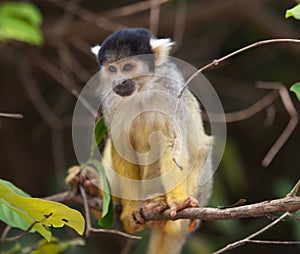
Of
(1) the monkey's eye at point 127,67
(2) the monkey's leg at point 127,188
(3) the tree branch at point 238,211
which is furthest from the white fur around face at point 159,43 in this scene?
(3) the tree branch at point 238,211

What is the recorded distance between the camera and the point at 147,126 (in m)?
2.65

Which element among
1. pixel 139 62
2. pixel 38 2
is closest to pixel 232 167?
pixel 139 62

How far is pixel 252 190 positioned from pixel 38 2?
2.30 metres

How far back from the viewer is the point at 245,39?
189 inches

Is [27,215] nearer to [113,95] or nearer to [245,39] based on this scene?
[113,95]

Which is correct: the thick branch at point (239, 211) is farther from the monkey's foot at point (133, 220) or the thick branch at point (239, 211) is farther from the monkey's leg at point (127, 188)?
the monkey's leg at point (127, 188)

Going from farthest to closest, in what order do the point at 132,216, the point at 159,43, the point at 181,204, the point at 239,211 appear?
1. the point at 159,43
2. the point at 132,216
3. the point at 181,204
4. the point at 239,211

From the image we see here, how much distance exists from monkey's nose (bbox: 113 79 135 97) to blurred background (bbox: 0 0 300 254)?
1551mm

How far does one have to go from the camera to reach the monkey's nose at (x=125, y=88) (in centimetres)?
264

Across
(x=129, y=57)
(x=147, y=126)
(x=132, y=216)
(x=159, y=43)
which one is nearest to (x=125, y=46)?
(x=129, y=57)

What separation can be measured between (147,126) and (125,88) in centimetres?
19

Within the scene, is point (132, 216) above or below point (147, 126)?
below

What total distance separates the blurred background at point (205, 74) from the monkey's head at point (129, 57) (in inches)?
56.9

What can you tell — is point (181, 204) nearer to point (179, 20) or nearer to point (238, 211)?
point (238, 211)
